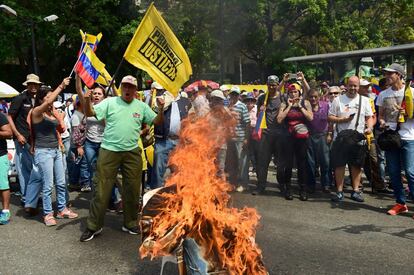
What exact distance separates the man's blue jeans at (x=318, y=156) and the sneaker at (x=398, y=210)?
169cm

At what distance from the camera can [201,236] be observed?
3.69 metres

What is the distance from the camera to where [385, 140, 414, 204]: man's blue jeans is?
6227 mm

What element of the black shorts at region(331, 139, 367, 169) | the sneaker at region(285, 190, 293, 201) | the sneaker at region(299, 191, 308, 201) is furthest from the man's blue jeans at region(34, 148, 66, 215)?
the black shorts at region(331, 139, 367, 169)

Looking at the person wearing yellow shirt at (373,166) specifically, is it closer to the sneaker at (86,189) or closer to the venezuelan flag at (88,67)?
the venezuelan flag at (88,67)

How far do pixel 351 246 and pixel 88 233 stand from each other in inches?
123

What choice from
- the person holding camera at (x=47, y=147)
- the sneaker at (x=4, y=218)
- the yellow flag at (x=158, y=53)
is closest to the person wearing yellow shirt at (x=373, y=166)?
the yellow flag at (x=158, y=53)

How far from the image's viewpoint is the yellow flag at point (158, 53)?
5.03m

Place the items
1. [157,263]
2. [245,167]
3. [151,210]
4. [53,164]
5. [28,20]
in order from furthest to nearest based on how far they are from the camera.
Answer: [28,20], [245,167], [53,164], [157,263], [151,210]

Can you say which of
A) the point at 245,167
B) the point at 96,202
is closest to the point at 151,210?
the point at 96,202

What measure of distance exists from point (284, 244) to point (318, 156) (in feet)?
11.0

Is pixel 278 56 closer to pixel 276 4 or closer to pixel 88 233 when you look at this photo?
pixel 276 4

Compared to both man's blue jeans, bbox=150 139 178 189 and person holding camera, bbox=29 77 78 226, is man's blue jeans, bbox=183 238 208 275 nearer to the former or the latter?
person holding camera, bbox=29 77 78 226

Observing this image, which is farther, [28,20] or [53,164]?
[28,20]

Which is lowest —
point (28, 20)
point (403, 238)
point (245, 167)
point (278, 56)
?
point (403, 238)
